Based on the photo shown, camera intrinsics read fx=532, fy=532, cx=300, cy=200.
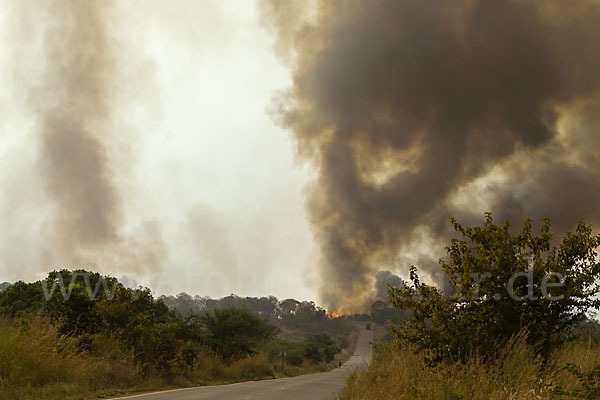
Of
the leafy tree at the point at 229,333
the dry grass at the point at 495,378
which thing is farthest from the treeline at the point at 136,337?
the dry grass at the point at 495,378

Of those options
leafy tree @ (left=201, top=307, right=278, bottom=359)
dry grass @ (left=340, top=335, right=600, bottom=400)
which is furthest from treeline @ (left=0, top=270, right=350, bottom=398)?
dry grass @ (left=340, top=335, right=600, bottom=400)

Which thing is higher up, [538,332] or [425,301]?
[425,301]

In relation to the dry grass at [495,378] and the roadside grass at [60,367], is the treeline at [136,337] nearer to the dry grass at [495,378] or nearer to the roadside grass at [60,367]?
the roadside grass at [60,367]

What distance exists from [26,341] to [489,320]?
12498 millimetres

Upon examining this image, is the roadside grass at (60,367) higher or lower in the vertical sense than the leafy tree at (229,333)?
lower

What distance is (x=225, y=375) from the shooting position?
116 feet

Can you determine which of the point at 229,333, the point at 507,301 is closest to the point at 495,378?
the point at 507,301

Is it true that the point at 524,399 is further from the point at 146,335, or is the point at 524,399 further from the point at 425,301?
the point at 146,335

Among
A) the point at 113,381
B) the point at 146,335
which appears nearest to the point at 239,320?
the point at 146,335

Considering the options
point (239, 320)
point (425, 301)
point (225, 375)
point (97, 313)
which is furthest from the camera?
point (239, 320)

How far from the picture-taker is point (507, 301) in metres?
11.5

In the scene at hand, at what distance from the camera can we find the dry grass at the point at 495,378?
8.99 meters

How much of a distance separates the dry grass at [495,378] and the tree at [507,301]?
38cm

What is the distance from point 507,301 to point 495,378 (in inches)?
97.3
